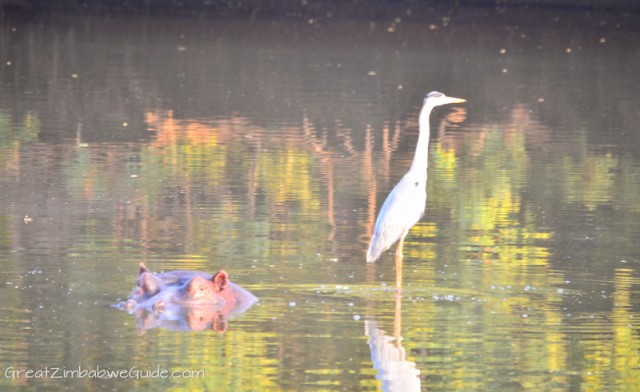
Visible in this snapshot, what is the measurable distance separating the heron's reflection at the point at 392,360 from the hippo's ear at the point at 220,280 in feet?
3.09

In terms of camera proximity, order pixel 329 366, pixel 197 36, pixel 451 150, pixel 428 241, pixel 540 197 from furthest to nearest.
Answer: pixel 197 36, pixel 451 150, pixel 540 197, pixel 428 241, pixel 329 366

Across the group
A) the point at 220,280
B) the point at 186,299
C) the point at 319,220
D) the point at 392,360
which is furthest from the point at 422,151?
the point at 392,360

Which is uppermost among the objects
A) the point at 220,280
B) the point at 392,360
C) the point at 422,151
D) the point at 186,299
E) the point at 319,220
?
the point at 422,151

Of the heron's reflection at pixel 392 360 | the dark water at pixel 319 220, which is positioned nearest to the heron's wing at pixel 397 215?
the dark water at pixel 319 220

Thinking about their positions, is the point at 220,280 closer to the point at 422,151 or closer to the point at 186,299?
the point at 186,299

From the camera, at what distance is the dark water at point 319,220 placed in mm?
9312

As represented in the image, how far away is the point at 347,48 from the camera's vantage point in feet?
119

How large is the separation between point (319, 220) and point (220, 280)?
13.0 feet

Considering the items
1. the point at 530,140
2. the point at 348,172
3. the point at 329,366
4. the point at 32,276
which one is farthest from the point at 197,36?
the point at 329,366

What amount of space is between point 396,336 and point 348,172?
762cm

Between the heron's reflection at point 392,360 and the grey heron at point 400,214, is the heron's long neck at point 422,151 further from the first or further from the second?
the heron's reflection at point 392,360

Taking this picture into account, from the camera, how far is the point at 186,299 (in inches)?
412

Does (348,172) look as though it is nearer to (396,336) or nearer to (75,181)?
(75,181)

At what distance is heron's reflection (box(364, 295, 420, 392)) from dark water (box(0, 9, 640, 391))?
0.02m
